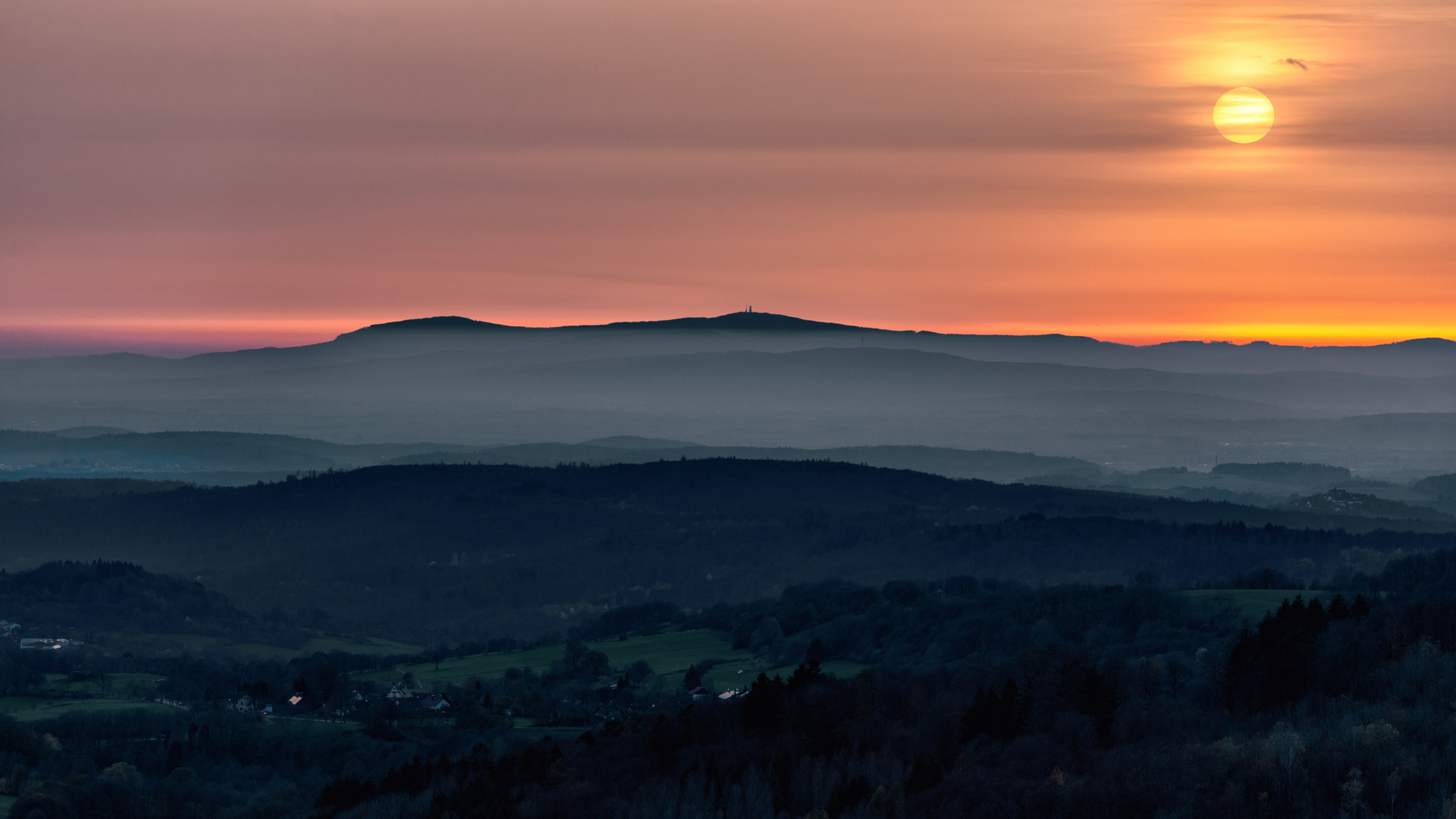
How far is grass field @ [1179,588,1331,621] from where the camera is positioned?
114062mm

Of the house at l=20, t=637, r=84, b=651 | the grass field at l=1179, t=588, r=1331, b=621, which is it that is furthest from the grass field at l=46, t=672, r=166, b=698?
the grass field at l=1179, t=588, r=1331, b=621

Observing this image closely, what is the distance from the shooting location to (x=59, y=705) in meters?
132

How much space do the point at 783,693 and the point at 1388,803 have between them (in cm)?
4047

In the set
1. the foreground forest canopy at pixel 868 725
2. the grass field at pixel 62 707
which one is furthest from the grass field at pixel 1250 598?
the grass field at pixel 62 707

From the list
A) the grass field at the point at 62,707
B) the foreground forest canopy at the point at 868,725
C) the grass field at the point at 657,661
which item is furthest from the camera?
the grass field at the point at 657,661

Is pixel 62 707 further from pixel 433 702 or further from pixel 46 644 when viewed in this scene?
pixel 46 644

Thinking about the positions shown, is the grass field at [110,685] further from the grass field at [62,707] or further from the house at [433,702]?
the house at [433,702]

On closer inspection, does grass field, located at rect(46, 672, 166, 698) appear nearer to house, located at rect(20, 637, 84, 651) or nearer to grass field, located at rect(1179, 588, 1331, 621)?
house, located at rect(20, 637, 84, 651)

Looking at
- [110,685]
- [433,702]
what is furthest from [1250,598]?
[110,685]

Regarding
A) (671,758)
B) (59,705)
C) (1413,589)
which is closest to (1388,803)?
(671,758)

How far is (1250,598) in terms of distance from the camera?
399 feet

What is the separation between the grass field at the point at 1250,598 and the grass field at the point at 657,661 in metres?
29.8

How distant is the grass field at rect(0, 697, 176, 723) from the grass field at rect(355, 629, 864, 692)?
900 inches

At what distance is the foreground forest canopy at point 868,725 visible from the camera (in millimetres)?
60281
